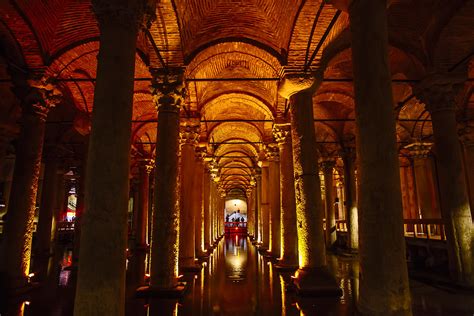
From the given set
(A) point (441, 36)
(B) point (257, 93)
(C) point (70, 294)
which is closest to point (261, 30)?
(B) point (257, 93)

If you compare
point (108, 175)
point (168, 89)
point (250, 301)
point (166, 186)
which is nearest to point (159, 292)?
point (250, 301)

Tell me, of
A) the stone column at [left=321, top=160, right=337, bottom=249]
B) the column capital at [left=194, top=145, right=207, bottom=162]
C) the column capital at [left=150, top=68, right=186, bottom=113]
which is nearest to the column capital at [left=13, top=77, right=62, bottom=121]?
the column capital at [left=150, top=68, right=186, bottom=113]

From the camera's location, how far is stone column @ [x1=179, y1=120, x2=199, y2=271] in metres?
9.79

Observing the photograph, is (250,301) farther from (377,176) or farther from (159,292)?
(377,176)

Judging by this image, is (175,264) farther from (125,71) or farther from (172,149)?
(125,71)

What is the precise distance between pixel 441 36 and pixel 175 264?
8.67 meters

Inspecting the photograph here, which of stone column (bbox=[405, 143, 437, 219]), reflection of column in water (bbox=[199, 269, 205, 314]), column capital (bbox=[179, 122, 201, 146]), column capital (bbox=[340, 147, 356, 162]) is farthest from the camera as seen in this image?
column capital (bbox=[340, 147, 356, 162])

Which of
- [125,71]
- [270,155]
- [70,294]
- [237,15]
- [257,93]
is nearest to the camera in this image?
[125,71]

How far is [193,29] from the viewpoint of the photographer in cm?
825

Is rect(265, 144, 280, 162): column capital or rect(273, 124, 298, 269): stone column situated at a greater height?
rect(265, 144, 280, 162): column capital

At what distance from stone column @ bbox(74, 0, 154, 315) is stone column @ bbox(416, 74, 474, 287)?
25.2ft

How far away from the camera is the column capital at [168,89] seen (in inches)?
298

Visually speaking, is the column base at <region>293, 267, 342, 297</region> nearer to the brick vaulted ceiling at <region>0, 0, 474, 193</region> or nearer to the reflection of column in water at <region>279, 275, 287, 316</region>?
the reflection of column in water at <region>279, 275, 287, 316</region>

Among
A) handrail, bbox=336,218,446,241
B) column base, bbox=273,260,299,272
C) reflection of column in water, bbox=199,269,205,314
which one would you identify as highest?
handrail, bbox=336,218,446,241
